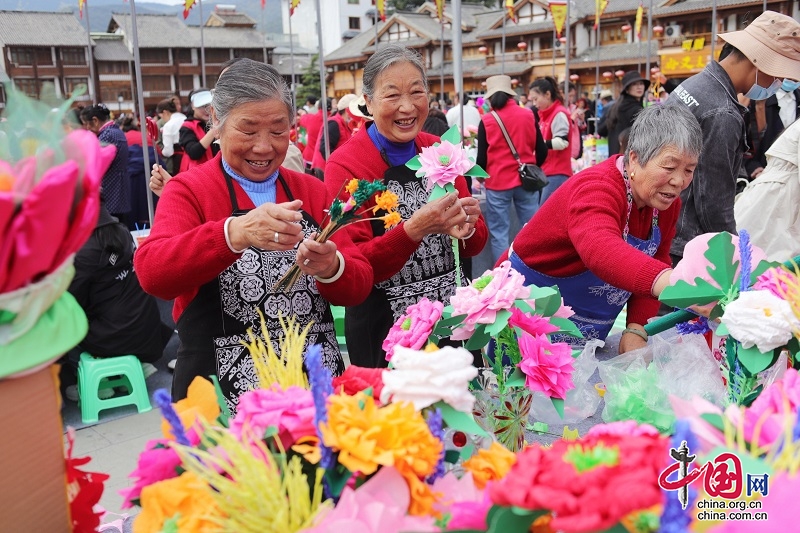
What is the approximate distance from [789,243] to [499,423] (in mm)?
1704

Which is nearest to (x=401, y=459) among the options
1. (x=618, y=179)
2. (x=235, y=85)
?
(x=235, y=85)

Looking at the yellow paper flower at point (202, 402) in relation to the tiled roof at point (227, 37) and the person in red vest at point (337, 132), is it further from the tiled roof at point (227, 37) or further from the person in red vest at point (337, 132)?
the tiled roof at point (227, 37)

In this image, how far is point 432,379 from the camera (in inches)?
31.5

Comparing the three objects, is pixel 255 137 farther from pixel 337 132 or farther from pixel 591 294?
pixel 337 132

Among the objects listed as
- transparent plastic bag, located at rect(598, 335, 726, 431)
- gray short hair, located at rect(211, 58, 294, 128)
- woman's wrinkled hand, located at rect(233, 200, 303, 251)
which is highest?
gray short hair, located at rect(211, 58, 294, 128)

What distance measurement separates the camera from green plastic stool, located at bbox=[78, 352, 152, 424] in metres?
3.38

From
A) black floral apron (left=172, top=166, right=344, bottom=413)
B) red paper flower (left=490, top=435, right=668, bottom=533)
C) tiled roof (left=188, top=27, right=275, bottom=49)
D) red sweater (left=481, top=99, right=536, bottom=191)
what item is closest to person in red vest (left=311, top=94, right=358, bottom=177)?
red sweater (left=481, top=99, right=536, bottom=191)

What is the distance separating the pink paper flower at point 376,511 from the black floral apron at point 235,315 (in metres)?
0.76

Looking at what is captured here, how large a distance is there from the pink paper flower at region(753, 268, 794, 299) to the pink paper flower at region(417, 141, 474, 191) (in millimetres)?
703

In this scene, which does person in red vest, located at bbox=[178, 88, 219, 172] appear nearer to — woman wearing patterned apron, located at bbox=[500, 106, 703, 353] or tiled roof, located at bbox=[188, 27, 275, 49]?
woman wearing patterned apron, located at bbox=[500, 106, 703, 353]

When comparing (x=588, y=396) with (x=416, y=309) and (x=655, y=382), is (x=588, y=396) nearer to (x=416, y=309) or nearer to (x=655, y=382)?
(x=655, y=382)

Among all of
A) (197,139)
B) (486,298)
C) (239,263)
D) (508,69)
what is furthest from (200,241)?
(508,69)

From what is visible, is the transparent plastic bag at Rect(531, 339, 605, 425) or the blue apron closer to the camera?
the transparent plastic bag at Rect(531, 339, 605, 425)

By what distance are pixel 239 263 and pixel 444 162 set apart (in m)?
0.55
